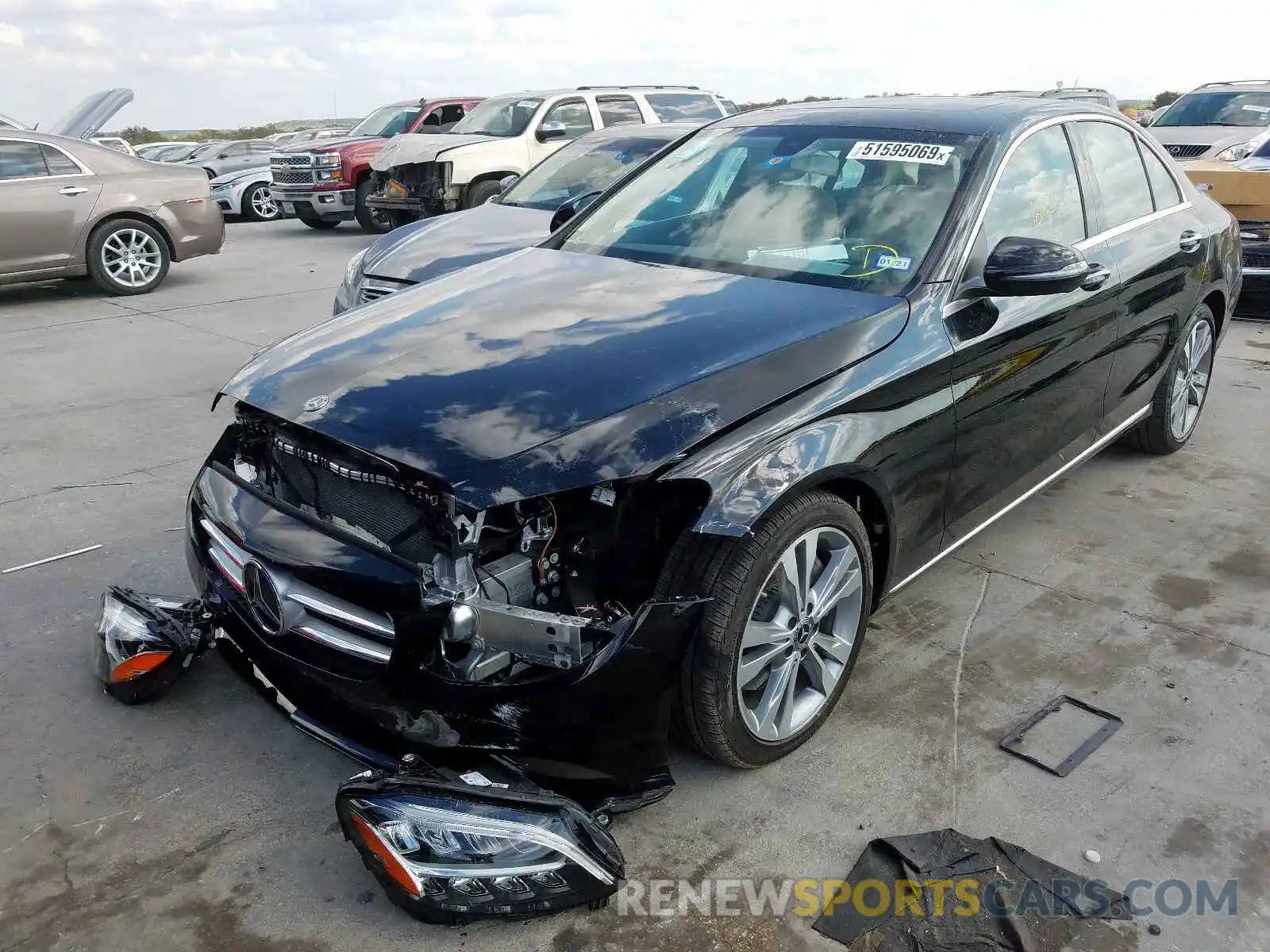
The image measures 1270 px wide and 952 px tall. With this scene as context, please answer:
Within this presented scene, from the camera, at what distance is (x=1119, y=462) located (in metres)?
5.33

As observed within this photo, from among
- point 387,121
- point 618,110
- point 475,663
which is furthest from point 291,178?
point 475,663

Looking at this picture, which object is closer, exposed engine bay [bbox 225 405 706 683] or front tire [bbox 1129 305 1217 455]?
exposed engine bay [bbox 225 405 706 683]

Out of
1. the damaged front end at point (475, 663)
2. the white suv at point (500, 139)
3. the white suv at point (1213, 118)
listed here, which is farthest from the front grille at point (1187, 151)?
the damaged front end at point (475, 663)

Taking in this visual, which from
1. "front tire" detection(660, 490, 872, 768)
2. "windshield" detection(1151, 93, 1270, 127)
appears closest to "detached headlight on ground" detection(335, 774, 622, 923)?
"front tire" detection(660, 490, 872, 768)

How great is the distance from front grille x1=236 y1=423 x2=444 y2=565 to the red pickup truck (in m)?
12.0

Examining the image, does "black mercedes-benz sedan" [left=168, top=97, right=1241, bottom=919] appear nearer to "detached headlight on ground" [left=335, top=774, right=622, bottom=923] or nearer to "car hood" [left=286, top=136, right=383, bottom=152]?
"detached headlight on ground" [left=335, top=774, right=622, bottom=923]

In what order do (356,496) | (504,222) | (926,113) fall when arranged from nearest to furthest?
1. (356,496)
2. (926,113)
3. (504,222)

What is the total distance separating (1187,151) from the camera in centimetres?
1211

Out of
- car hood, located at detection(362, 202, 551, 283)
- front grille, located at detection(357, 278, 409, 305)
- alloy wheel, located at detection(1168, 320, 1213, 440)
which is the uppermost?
car hood, located at detection(362, 202, 551, 283)

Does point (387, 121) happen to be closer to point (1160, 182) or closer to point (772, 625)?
point (1160, 182)

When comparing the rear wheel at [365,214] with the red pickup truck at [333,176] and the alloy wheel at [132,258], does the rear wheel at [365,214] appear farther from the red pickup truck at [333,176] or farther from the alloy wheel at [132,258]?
the alloy wheel at [132,258]

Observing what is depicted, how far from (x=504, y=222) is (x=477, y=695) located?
5337mm

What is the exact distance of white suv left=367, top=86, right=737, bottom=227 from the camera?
479 inches

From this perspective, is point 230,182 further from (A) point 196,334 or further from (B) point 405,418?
(B) point 405,418
